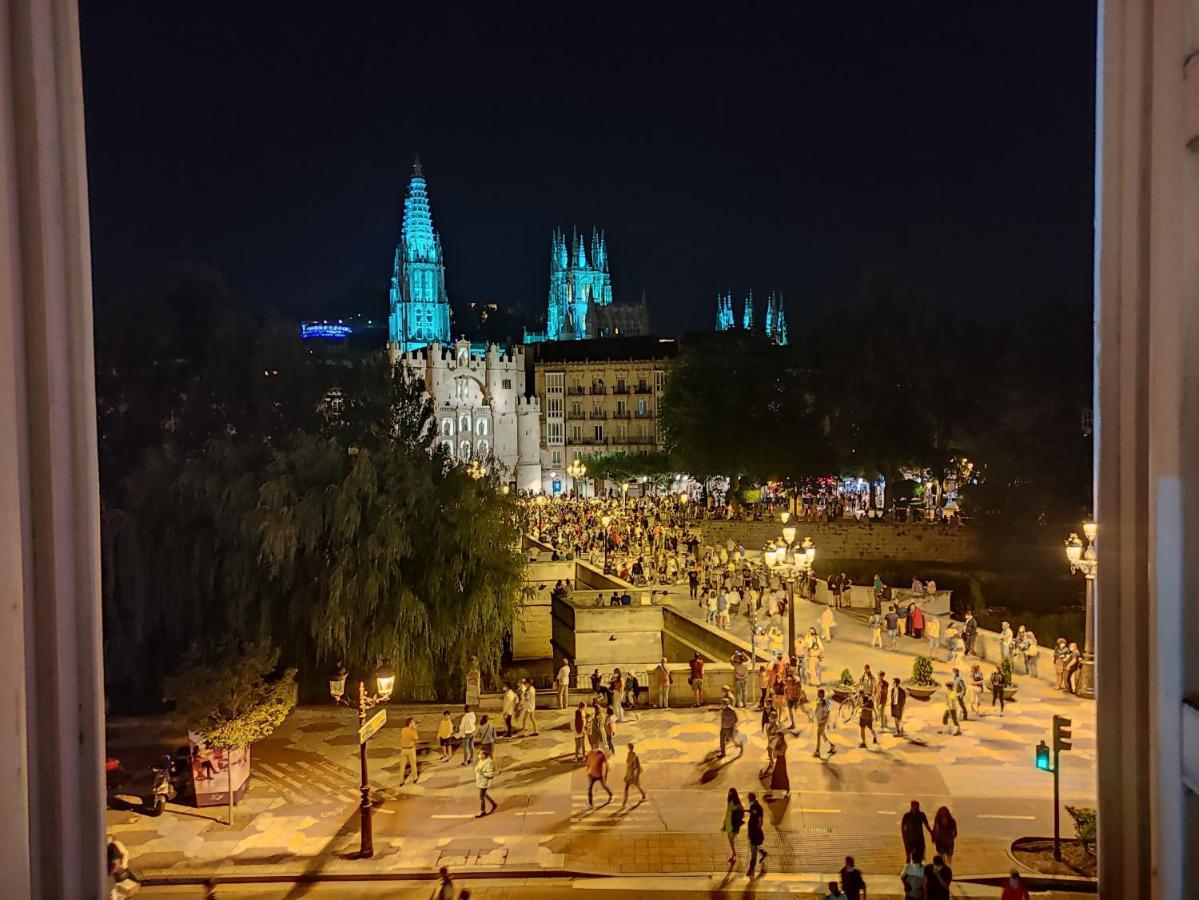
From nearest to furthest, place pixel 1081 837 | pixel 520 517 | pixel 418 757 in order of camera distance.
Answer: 1. pixel 1081 837
2. pixel 418 757
3. pixel 520 517

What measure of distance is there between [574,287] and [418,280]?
29.5 meters

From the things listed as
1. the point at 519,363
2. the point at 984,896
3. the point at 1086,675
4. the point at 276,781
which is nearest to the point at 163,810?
the point at 276,781

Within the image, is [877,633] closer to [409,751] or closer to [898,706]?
[898,706]

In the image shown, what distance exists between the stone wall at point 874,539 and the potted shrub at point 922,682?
1919cm

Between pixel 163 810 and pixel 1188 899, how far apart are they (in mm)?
13114

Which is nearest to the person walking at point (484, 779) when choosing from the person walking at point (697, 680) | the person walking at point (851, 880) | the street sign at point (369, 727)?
the street sign at point (369, 727)

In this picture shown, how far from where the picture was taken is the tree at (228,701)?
12.3 m

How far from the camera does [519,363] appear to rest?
7825 cm

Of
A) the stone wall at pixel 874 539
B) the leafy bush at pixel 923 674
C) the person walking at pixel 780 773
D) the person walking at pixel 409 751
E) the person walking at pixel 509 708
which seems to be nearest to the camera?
the person walking at pixel 780 773

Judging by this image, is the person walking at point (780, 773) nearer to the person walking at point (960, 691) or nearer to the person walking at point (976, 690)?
the person walking at point (960, 691)

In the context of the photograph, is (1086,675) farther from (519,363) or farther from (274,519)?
(519,363)

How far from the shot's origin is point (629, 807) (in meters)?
12.0

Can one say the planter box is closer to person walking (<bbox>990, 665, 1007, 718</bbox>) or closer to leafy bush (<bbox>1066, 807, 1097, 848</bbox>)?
person walking (<bbox>990, 665, 1007, 718</bbox>)

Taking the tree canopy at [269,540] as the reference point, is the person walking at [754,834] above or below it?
below
